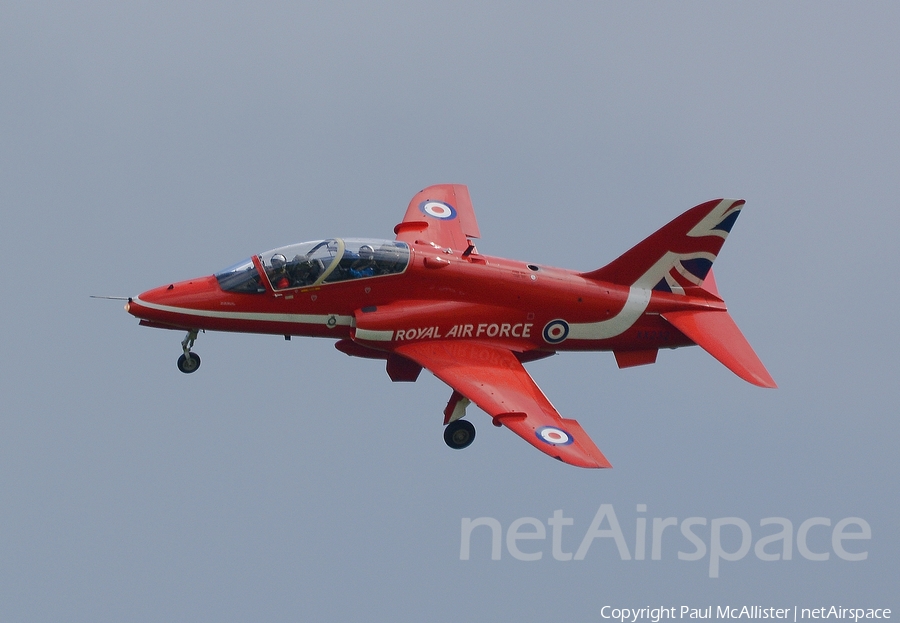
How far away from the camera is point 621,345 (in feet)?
112

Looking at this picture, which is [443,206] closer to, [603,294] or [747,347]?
[603,294]

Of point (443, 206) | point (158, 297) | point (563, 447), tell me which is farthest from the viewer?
point (443, 206)

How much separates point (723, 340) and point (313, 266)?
8.81 meters

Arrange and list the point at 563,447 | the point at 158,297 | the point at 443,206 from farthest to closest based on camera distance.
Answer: the point at 443,206
the point at 158,297
the point at 563,447

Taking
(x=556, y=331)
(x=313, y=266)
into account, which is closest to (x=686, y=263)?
(x=556, y=331)

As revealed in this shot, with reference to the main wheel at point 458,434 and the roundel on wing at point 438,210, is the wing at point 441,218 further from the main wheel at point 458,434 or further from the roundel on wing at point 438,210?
the main wheel at point 458,434

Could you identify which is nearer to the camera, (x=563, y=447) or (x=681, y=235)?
(x=563, y=447)

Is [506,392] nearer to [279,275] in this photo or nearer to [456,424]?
[456,424]

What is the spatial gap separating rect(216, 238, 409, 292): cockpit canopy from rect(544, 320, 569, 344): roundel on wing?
337 centimetres

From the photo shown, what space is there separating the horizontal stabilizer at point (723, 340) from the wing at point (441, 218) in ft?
17.7

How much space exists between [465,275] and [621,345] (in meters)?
3.87

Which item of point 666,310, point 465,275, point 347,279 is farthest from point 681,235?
point 347,279

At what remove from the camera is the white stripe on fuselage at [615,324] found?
33.9 metres

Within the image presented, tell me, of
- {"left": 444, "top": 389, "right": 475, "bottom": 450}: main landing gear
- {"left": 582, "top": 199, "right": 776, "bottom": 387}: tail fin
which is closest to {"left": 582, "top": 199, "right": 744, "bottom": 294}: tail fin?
{"left": 582, "top": 199, "right": 776, "bottom": 387}: tail fin
